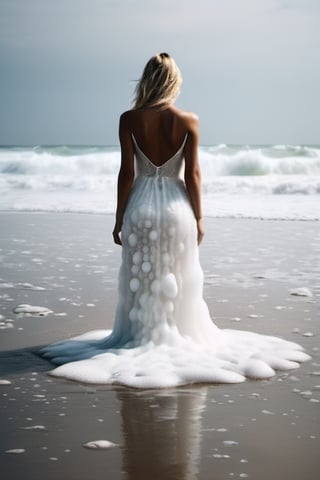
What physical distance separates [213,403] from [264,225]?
9864 millimetres

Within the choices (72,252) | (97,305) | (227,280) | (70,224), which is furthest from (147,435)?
(70,224)

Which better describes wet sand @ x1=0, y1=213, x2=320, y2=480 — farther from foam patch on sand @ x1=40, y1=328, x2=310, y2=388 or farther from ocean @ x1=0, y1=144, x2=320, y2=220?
ocean @ x1=0, y1=144, x2=320, y2=220

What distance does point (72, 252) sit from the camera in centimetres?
982

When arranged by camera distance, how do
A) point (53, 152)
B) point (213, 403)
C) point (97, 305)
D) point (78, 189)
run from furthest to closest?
point (53, 152)
point (78, 189)
point (97, 305)
point (213, 403)

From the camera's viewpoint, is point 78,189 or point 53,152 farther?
point 53,152

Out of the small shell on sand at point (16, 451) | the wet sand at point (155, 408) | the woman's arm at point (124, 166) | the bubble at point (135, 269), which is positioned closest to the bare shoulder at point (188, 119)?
the woman's arm at point (124, 166)

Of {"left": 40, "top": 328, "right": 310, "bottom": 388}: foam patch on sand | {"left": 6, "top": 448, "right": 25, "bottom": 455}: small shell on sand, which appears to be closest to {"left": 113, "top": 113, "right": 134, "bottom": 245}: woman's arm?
{"left": 40, "top": 328, "right": 310, "bottom": 388}: foam patch on sand

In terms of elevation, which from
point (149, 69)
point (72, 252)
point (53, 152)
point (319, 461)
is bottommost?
point (319, 461)

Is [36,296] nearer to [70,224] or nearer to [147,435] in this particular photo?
[147,435]

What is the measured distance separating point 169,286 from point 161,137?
95 cm

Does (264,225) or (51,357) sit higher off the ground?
(264,225)

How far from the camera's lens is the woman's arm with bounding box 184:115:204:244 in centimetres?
491

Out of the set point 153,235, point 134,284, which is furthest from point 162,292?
point 153,235

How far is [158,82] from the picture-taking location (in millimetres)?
4867
